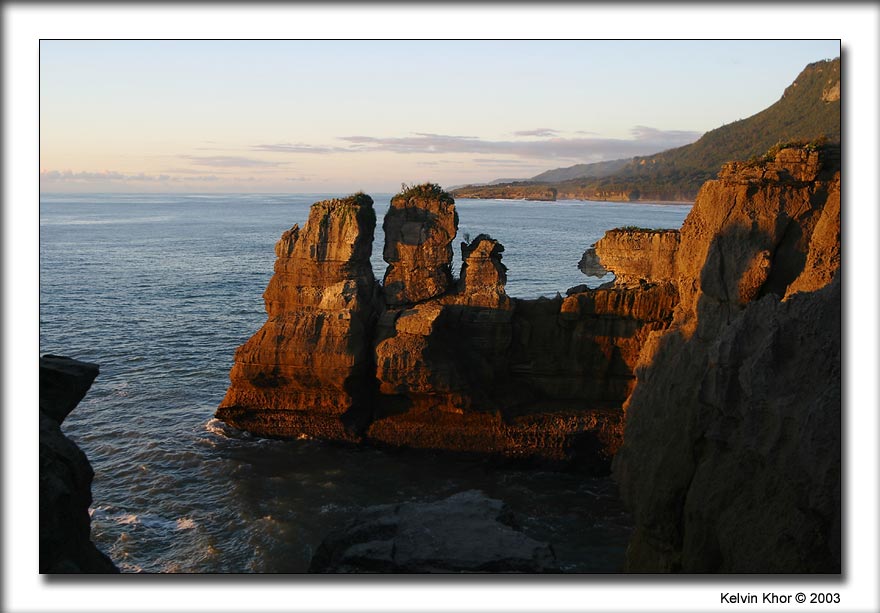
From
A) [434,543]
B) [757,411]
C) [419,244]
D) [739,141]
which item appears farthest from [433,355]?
[739,141]

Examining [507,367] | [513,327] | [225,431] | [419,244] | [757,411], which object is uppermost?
[419,244]

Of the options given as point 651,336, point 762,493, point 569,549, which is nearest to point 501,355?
point 651,336

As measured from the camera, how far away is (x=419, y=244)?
116 feet

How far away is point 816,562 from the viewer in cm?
1292

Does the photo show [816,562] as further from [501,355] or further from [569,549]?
[501,355]

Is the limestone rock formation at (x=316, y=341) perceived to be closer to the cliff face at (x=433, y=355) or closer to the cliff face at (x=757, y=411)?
the cliff face at (x=433, y=355)

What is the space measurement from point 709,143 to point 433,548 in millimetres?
120225

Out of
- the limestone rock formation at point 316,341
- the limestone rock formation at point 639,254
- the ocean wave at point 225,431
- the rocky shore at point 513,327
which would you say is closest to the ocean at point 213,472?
the ocean wave at point 225,431

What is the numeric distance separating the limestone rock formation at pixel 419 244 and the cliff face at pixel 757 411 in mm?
11557

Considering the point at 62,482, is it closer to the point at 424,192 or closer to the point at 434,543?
the point at 434,543

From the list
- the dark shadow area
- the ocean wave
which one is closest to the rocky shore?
the ocean wave

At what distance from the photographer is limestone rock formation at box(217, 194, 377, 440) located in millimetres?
32406

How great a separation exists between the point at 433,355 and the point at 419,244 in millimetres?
5840

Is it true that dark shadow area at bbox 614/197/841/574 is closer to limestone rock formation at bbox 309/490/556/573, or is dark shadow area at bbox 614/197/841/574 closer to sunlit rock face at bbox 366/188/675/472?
limestone rock formation at bbox 309/490/556/573
